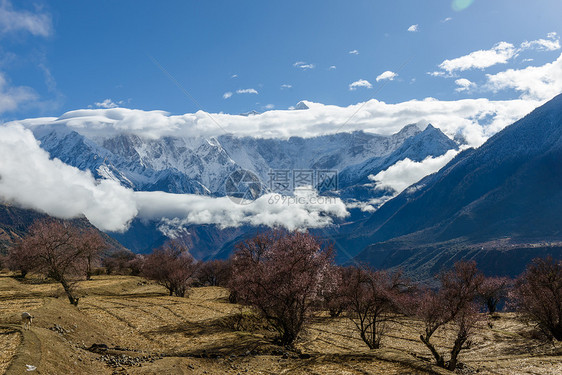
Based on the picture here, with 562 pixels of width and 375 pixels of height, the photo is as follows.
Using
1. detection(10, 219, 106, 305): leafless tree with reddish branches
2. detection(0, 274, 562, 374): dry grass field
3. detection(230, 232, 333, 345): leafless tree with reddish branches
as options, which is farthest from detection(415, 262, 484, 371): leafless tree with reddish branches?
detection(10, 219, 106, 305): leafless tree with reddish branches

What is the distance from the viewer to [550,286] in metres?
49.8

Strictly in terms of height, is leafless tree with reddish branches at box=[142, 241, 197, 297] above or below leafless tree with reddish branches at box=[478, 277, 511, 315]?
above

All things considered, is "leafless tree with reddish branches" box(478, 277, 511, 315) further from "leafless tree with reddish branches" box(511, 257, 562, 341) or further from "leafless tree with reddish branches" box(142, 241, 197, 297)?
"leafless tree with reddish branches" box(142, 241, 197, 297)

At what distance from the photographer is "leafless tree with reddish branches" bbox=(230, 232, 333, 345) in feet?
115

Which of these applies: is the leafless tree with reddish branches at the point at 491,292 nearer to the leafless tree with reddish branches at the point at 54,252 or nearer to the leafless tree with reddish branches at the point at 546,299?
the leafless tree with reddish branches at the point at 546,299

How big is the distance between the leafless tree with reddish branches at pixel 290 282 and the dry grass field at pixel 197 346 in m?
3.29

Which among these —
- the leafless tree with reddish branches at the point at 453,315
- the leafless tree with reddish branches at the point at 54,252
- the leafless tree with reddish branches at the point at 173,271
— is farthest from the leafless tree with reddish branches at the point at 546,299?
the leafless tree with reddish branches at the point at 54,252

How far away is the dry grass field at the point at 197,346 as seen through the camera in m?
24.5

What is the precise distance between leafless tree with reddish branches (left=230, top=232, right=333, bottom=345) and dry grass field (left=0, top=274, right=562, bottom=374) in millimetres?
3291

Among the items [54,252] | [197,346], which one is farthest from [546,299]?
[54,252]

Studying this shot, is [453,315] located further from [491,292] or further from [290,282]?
[491,292]

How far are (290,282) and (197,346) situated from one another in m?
10.8

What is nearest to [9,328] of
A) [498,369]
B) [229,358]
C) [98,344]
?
[98,344]

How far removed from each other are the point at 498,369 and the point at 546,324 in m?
23.2
